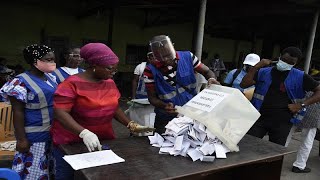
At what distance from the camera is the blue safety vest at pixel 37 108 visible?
2277mm

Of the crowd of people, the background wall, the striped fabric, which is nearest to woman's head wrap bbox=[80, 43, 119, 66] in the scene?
the crowd of people

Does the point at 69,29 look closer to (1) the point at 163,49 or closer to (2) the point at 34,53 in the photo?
(2) the point at 34,53

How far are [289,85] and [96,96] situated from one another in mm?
2240

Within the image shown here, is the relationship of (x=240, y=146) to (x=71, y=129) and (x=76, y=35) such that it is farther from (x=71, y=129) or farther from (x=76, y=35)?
(x=76, y=35)

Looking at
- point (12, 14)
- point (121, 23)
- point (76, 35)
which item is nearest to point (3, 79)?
point (12, 14)

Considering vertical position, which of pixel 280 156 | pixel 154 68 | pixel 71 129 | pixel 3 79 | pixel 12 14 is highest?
pixel 12 14

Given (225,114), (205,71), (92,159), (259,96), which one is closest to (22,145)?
(92,159)

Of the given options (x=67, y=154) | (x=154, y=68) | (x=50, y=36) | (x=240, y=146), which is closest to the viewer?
(x=67, y=154)

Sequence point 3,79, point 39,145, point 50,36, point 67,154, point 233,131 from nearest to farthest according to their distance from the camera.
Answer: point 67,154 → point 233,131 → point 39,145 → point 3,79 → point 50,36

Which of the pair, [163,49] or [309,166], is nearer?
[163,49]

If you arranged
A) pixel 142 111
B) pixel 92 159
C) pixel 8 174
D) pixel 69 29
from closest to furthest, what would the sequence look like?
pixel 92 159
pixel 8 174
pixel 142 111
pixel 69 29

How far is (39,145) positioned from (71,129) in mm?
692

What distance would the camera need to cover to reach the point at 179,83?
109 inches

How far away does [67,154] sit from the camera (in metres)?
1.75
